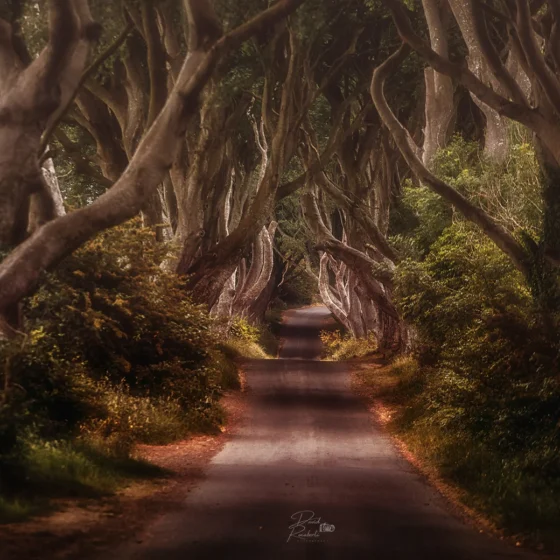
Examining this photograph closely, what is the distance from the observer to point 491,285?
17.1 m

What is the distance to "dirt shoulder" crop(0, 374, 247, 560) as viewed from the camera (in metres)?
7.57

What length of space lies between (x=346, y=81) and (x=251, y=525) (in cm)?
2011

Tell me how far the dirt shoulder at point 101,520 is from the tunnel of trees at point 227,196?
3.25 feet

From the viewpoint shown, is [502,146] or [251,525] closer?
[251,525]

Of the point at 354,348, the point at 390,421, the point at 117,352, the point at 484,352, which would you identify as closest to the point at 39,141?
the point at 117,352

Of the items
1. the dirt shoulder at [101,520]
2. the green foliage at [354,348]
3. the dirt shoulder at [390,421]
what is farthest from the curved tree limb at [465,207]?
the green foliage at [354,348]

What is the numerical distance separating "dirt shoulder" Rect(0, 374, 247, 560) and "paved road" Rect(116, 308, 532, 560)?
0.79 ft

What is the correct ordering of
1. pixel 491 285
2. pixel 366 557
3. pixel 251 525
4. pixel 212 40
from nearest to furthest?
1. pixel 366 557
2. pixel 251 525
3. pixel 212 40
4. pixel 491 285

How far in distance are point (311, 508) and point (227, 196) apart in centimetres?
1973

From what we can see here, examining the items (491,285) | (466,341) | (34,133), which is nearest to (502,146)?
(491,285)

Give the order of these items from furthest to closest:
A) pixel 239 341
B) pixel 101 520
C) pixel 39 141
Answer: pixel 239 341
pixel 39 141
pixel 101 520

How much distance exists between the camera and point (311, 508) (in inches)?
393

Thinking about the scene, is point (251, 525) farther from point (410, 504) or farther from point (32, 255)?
point (32, 255)

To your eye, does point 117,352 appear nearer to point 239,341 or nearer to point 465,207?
point 465,207
